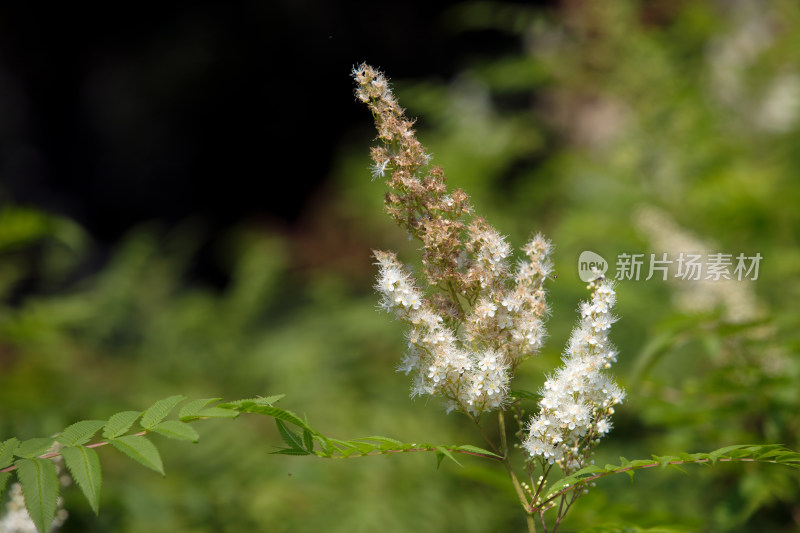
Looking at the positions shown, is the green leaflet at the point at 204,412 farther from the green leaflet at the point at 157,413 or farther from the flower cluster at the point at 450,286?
the flower cluster at the point at 450,286

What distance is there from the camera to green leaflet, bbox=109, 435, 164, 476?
1145mm

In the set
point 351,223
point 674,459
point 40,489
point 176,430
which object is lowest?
point 40,489

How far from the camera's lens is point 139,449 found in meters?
1.20

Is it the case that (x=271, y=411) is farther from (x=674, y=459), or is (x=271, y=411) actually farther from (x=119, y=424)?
(x=674, y=459)

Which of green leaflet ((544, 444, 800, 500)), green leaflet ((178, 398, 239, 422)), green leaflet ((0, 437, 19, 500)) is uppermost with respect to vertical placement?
green leaflet ((544, 444, 800, 500))

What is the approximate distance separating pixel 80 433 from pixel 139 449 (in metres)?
0.19

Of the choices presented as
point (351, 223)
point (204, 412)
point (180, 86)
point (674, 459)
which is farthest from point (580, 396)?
point (180, 86)

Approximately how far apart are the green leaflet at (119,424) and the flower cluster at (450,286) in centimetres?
50

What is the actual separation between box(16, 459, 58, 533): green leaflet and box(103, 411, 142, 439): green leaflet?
10 centimetres

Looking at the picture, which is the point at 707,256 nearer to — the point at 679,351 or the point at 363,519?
the point at 679,351

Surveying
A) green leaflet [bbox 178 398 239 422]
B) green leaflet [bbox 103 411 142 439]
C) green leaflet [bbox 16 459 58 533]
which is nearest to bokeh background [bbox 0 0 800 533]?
green leaflet [bbox 178 398 239 422]

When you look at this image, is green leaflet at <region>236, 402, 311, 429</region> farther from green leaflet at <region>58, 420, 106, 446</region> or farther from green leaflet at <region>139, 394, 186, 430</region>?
green leaflet at <region>58, 420, 106, 446</region>

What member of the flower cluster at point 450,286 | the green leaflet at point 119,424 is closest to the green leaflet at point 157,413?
the green leaflet at point 119,424

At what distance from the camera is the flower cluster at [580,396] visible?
1252mm
